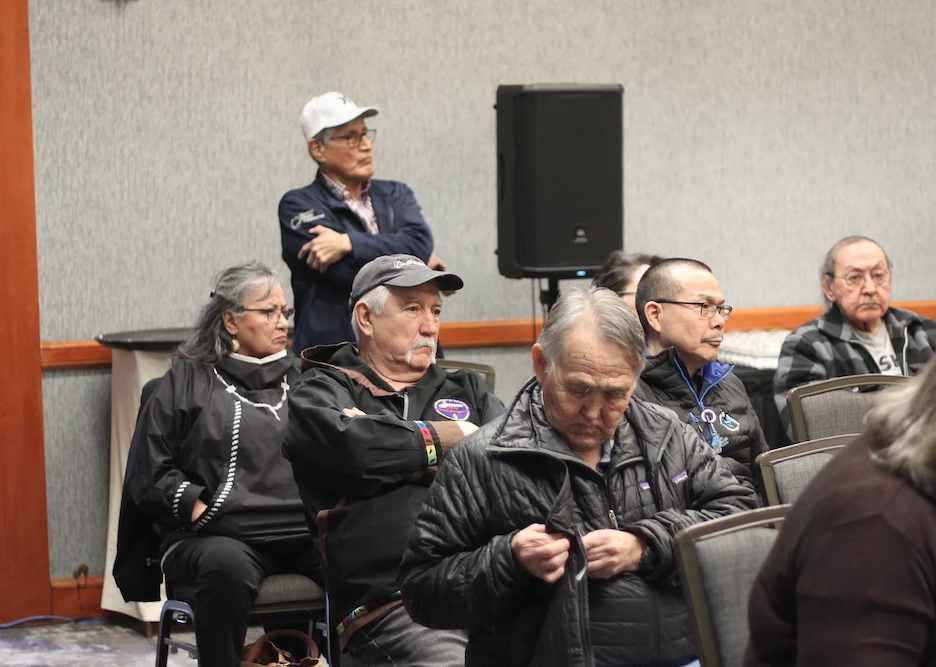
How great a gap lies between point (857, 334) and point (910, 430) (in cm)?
285

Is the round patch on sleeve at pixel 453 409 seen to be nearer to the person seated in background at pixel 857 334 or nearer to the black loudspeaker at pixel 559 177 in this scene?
the person seated in background at pixel 857 334

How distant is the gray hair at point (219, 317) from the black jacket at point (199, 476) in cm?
5

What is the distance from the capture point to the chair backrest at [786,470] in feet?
7.57

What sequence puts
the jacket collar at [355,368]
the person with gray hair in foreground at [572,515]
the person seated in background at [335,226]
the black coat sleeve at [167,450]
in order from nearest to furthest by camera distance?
1. the person with gray hair in foreground at [572,515]
2. the jacket collar at [355,368]
3. the black coat sleeve at [167,450]
4. the person seated in background at [335,226]

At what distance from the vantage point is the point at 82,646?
4.14 metres

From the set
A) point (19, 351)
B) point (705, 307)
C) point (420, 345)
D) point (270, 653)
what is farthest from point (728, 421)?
point (19, 351)

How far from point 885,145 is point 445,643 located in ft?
13.1

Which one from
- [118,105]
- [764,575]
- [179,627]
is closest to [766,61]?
[118,105]

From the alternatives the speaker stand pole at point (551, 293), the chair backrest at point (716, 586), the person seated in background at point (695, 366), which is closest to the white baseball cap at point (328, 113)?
the speaker stand pole at point (551, 293)

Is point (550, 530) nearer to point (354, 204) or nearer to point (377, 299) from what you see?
point (377, 299)

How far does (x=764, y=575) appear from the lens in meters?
1.41

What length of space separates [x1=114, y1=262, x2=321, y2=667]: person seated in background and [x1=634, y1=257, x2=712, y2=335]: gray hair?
1.04 metres

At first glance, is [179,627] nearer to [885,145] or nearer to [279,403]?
[279,403]

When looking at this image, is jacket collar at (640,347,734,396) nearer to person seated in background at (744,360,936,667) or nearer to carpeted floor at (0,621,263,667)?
person seated in background at (744,360,936,667)
